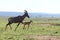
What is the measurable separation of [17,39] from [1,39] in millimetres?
1122

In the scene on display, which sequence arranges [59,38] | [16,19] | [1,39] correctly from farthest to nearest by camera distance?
[16,19]
[59,38]
[1,39]

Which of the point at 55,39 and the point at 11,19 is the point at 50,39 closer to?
the point at 55,39

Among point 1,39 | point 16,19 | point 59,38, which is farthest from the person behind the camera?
point 16,19

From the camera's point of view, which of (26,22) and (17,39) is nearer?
(17,39)

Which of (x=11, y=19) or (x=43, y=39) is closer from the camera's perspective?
(x=43, y=39)

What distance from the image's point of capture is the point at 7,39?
17.9 metres

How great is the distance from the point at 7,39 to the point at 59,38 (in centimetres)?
411

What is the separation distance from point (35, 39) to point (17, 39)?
1374mm

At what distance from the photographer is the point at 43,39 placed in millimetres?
18812

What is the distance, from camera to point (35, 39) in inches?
724

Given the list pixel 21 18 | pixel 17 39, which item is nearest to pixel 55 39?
pixel 17 39

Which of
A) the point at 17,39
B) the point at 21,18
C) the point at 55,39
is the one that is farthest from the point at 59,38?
the point at 21,18

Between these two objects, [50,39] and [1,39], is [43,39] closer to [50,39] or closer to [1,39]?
[50,39]

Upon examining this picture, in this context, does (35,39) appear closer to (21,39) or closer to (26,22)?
(21,39)
